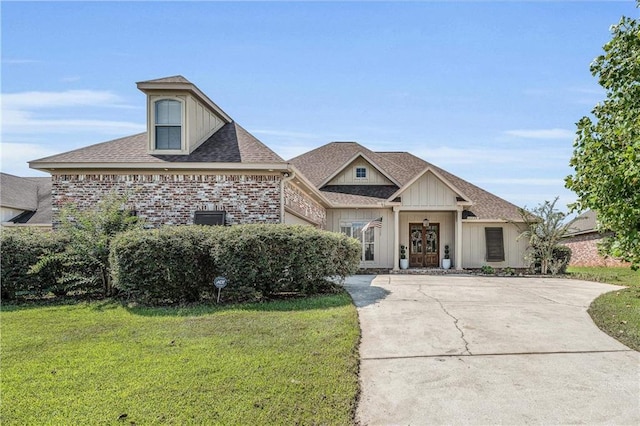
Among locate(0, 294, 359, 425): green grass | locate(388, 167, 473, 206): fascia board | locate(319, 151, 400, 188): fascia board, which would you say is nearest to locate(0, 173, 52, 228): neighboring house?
locate(319, 151, 400, 188): fascia board

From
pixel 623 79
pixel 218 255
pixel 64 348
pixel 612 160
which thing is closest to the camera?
pixel 64 348

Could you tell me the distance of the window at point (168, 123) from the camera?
42.7 feet

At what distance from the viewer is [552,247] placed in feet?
55.2

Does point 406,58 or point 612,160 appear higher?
point 406,58

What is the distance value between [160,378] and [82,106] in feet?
32.0

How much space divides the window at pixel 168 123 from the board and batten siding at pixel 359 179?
852cm

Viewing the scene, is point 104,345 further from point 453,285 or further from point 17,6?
point 453,285

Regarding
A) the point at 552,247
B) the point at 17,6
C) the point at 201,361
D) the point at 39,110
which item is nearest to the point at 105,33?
the point at 17,6

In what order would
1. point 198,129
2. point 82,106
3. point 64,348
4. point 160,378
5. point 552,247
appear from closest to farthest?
point 160,378
point 64,348
point 82,106
point 198,129
point 552,247

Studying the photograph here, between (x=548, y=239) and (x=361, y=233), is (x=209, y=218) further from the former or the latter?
(x=548, y=239)

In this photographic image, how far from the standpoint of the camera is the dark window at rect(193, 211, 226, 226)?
1212 centimetres

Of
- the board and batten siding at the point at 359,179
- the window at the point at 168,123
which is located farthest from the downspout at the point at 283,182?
the board and batten siding at the point at 359,179

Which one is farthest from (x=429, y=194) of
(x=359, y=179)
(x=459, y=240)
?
(x=359, y=179)

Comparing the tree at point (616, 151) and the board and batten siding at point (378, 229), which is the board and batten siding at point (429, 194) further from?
the tree at point (616, 151)
